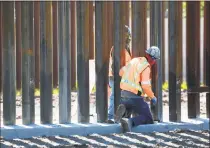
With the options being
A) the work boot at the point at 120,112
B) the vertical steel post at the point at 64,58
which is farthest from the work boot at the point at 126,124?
the vertical steel post at the point at 64,58

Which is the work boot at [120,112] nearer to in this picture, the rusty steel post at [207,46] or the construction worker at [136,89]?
the construction worker at [136,89]

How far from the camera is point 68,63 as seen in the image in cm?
930

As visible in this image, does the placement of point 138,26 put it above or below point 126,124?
above

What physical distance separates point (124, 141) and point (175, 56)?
1873mm

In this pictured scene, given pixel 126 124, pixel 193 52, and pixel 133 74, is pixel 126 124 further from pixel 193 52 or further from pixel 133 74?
pixel 193 52

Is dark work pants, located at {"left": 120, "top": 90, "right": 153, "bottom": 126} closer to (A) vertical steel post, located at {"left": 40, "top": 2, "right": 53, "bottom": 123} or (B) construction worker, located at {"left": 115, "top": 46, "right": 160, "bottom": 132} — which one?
(B) construction worker, located at {"left": 115, "top": 46, "right": 160, "bottom": 132}

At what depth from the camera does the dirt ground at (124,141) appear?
8.31m

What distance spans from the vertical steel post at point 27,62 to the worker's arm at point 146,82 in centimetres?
174

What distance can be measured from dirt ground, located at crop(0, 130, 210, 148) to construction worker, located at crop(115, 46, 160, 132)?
0.25m

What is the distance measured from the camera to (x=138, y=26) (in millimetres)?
9469

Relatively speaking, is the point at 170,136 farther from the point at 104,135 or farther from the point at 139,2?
the point at 139,2

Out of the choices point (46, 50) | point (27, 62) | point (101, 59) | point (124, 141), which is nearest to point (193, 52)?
A: point (101, 59)

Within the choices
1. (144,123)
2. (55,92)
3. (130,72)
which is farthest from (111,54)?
(55,92)

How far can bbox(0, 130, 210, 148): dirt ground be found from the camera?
8.31 m
